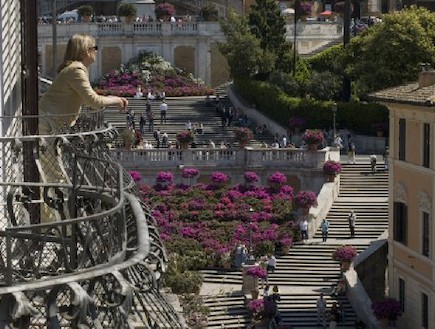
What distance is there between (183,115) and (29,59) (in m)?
55.5

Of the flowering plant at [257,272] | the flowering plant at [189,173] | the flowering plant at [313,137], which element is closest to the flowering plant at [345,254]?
the flowering plant at [257,272]

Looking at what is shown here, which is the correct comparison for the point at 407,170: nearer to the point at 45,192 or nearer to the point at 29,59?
the point at 29,59

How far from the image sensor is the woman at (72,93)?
491 inches

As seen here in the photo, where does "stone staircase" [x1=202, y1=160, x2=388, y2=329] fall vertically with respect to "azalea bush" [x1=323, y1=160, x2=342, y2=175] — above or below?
below

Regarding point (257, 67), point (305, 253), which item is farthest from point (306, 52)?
point (305, 253)

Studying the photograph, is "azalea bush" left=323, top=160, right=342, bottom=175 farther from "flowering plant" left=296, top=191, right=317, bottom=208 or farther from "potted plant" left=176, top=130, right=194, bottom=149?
"potted plant" left=176, top=130, right=194, bottom=149

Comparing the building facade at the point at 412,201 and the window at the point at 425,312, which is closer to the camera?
the window at the point at 425,312

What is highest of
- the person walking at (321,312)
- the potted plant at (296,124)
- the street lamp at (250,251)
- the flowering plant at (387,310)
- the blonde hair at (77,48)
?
the blonde hair at (77,48)

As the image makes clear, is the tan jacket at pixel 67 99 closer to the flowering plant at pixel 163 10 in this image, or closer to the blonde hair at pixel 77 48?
the blonde hair at pixel 77 48

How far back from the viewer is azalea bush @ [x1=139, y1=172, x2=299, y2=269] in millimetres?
51906

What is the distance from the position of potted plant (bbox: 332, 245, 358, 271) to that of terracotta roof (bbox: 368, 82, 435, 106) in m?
5.14

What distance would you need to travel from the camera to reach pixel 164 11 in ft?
278

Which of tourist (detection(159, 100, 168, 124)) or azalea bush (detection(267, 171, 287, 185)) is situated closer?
azalea bush (detection(267, 171, 287, 185))

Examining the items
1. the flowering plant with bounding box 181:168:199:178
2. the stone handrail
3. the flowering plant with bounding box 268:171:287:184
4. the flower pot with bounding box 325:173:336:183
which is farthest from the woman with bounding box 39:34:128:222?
the stone handrail
